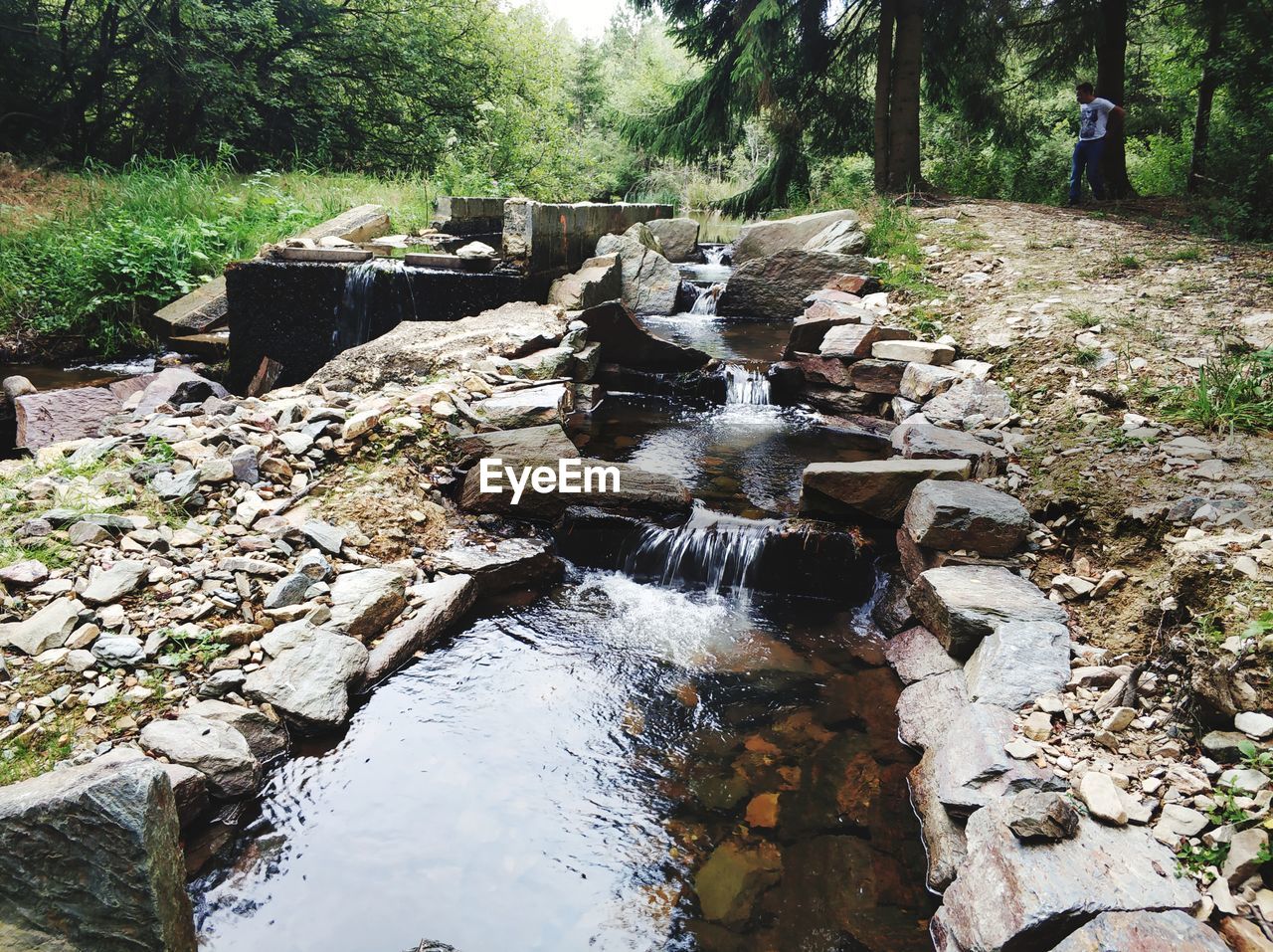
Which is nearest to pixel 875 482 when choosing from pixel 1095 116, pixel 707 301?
pixel 707 301

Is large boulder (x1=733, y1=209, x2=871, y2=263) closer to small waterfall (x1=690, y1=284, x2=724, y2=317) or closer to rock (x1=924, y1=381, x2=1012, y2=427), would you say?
small waterfall (x1=690, y1=284, x2=724, y2=317)

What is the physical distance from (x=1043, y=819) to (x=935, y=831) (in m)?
0.51

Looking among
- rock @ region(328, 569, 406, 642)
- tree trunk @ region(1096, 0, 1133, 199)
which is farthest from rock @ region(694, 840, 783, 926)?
tree trunk @ region(1096, 0, 1133, 199)

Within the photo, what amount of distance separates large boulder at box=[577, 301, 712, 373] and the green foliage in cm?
402

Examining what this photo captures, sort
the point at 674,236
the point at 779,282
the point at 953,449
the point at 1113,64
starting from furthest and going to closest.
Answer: the point at 674,236
the point at 1113,64
the point at 779,282
the point at 953,449

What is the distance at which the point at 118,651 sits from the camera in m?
2.92

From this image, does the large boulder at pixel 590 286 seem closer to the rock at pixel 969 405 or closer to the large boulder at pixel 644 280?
the large boulder at pixel 644 280

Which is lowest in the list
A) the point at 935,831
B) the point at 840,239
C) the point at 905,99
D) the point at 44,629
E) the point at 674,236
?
the point at 935,831

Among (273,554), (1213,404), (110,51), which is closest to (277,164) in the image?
(110,51)

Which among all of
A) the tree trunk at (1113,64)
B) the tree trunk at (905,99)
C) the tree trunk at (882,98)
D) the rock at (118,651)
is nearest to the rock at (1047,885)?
the rock at (118,651)

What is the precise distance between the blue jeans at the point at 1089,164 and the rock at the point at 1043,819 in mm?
11275

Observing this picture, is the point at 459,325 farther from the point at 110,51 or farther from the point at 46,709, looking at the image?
the point at 110,51

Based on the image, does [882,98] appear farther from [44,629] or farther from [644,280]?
[44,629]

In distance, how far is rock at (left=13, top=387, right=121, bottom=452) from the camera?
519 centimetres
